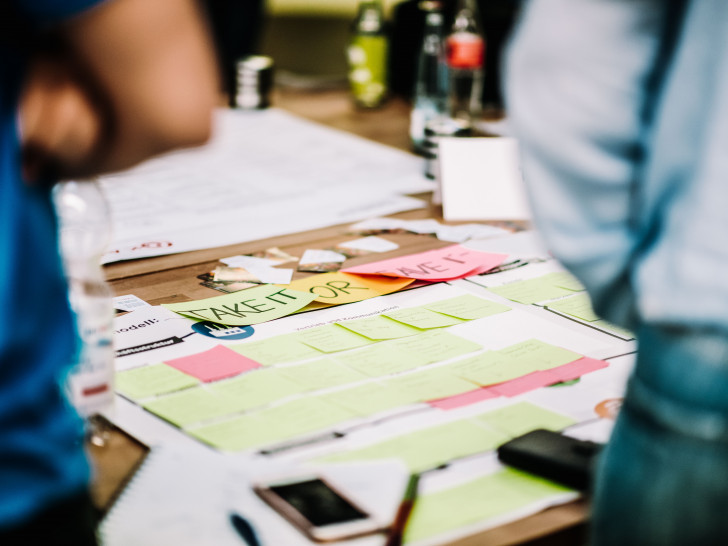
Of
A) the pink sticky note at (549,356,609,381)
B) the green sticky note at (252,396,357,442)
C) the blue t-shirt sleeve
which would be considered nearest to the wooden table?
the green sticky note at (252,396,357,442)

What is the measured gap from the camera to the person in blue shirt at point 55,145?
490 millimetres

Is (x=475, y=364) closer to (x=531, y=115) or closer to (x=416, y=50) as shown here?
(x=531, y=115)

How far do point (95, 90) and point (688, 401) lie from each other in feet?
1.35

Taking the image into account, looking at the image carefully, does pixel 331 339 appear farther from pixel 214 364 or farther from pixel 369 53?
A: pixel 369 53

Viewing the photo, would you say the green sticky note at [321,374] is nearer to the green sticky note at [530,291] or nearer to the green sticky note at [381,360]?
the green sticky note at [381,360]

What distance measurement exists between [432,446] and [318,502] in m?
0.15

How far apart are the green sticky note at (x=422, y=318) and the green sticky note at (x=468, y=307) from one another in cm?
1

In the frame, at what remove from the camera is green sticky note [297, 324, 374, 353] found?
961 mm

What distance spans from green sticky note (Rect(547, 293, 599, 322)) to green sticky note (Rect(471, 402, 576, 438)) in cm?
26

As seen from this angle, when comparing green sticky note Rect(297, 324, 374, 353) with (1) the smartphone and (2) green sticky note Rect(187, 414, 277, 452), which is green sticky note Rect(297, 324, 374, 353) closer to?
(2) green sticky note Rect(187, 414, 277, 452)

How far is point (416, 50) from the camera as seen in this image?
2273mm

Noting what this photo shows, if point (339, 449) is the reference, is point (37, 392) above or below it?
above

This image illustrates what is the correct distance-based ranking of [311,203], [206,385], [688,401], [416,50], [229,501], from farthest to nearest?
[416,50] → [311,203] → [206,385] → [229,501] → [688,401]

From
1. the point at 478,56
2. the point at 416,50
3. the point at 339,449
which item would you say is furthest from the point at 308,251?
the point at 416,50
